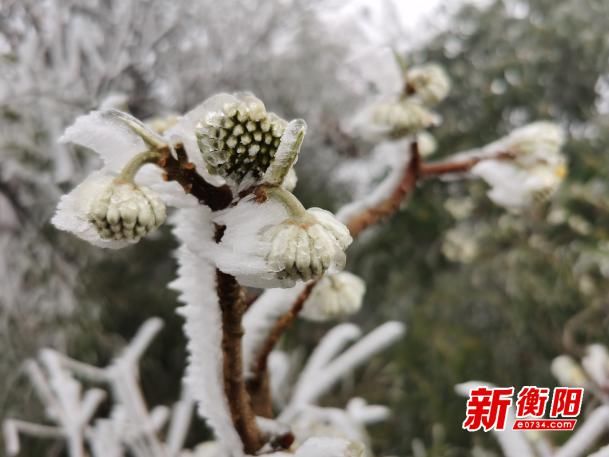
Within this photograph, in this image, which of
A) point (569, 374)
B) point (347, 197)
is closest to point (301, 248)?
point (569, 374)

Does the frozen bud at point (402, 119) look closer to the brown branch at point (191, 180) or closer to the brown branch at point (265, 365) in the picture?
the brown branch at point (265, 365)

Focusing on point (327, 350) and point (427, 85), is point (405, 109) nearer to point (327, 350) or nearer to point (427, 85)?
point (427, 85)

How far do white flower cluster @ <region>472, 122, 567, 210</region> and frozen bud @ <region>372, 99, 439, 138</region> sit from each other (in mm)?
78

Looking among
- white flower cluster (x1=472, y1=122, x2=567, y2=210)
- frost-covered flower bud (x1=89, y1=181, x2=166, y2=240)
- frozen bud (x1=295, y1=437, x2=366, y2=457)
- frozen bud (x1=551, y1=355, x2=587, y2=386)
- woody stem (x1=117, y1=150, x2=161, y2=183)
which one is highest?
woody stem (x1=117, y1=150, x2=161, y2=183)

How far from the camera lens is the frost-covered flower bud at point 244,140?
268mm

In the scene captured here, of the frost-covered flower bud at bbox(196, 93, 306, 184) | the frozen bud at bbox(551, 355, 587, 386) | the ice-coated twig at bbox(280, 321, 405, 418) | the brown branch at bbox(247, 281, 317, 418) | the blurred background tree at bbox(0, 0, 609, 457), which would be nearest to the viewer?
the frost-covered flower bud at bbox(196, 93, 306, 184)

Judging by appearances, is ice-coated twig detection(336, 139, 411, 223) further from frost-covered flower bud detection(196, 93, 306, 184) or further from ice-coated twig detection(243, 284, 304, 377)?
frost-covered flower bud detection(196, 93, 306, 184)

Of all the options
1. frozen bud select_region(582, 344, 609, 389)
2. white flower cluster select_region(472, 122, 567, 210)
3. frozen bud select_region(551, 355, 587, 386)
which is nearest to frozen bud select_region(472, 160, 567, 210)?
white flower cluster select_region(472, 122, 567, 210)

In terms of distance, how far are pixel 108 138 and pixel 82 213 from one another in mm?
46

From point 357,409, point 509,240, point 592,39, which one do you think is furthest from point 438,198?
point 357,409

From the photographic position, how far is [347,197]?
1914 mm

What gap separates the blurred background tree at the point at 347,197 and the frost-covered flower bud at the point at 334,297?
1.70 feet

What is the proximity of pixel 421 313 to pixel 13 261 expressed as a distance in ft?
3.30

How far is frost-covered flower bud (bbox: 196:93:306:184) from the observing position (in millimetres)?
268
